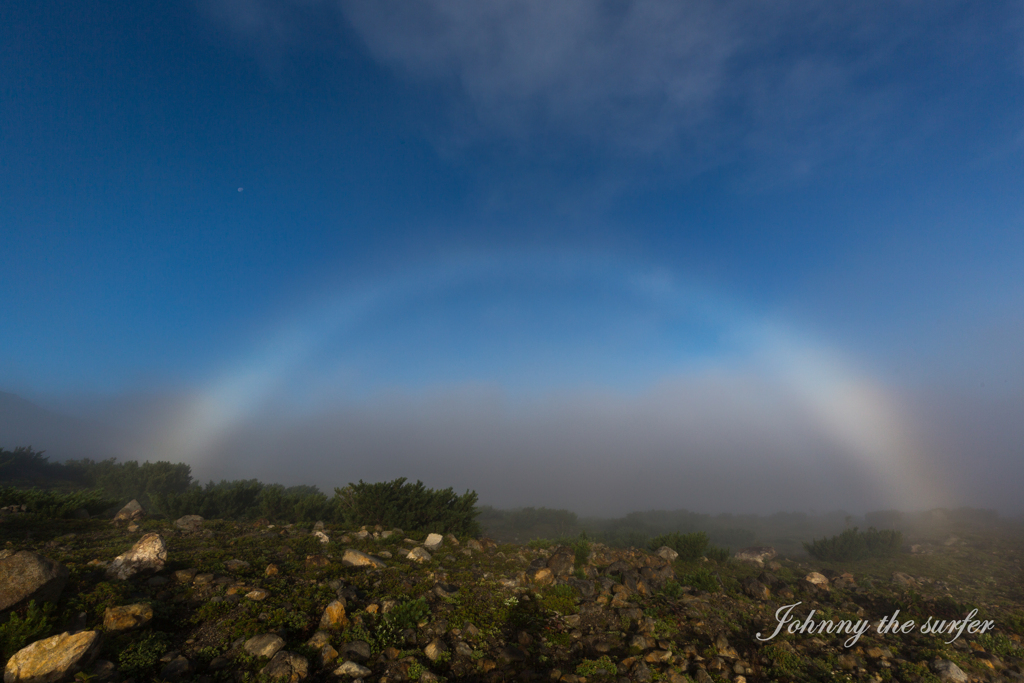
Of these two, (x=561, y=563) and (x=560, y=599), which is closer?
(x=560, y=599)

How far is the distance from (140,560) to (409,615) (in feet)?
17.3

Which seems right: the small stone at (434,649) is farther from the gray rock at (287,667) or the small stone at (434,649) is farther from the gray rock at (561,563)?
the gray rock at (561,563)

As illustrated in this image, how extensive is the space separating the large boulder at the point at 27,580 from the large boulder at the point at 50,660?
1.27m

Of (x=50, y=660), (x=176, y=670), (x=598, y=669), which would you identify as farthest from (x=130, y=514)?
(x=598, y=669)

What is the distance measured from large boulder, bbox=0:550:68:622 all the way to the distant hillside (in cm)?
13836

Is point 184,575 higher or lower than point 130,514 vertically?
higher

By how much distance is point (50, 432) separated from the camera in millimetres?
139125

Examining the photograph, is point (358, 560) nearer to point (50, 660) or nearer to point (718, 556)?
point (50, 660)

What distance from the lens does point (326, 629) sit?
246 inches

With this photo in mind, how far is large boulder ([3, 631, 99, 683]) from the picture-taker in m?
4.11

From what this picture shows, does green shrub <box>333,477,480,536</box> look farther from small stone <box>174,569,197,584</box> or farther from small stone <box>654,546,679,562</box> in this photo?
small stone <box>654,546,679,562</box>

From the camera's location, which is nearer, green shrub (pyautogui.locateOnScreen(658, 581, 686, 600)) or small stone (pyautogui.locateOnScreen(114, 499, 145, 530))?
green shrub (pyautogui.locateOnScreen(658, 581, 686, 600))

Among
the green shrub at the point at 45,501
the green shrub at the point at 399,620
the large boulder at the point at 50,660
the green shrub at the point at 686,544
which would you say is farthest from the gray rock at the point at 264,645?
the green shrub at the point at 686,544

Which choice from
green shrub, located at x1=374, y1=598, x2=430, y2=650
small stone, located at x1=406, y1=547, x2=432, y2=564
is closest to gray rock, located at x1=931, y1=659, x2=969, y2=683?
green shrub, located at x1=374, y1=598, x2=430, y2=650
